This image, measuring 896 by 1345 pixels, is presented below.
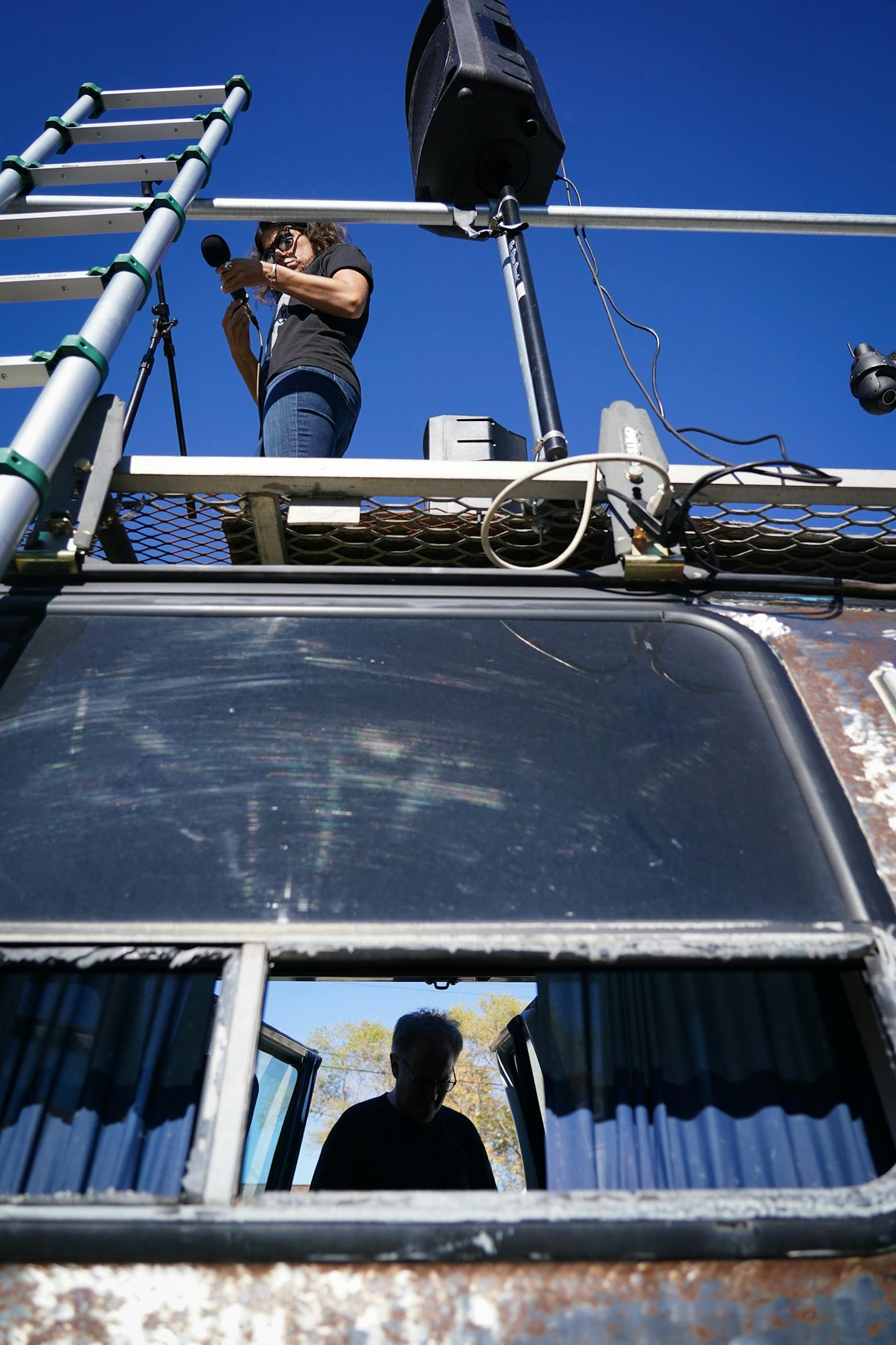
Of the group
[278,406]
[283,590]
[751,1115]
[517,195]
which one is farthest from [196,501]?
[517,195]

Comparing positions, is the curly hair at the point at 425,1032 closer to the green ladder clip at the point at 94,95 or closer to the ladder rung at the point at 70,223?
the ladder rung at the point at 70,223

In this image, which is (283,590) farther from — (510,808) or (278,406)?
(278,406)

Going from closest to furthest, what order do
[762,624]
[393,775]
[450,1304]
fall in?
[450,1304], [393,775], [762,624]

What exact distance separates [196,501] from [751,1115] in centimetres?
180

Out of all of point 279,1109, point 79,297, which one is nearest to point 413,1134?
point 279,1109

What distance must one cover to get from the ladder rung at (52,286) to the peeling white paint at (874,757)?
2191mm

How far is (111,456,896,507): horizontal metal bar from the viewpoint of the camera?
2184 mm

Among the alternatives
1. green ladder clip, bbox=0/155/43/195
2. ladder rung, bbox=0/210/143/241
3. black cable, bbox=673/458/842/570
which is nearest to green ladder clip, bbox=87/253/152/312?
ladder rung, bbox=0/210/143/241

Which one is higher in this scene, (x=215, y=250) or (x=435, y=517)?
(x=215, y=250)

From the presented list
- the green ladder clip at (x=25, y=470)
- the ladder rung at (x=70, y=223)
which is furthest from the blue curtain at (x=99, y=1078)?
the ladder rung at (x=70, y=223)

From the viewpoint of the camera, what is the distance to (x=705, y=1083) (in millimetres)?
1416

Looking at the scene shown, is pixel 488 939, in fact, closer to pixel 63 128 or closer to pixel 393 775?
pixel 393 775

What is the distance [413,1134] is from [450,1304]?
104 inches

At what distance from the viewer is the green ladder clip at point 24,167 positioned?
9.91 feet
